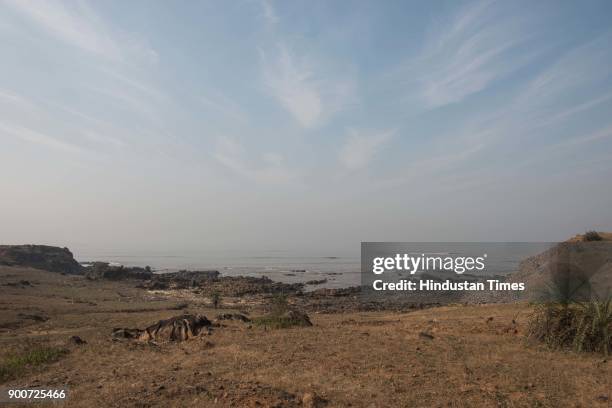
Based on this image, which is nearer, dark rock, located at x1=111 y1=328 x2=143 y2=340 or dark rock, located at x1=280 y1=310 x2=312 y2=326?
dark rock, located at x1=111 y1=328 x2=143 y2=340

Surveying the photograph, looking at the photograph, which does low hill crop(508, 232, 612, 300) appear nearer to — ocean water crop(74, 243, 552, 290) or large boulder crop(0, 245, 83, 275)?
ocean water crop(74, 243, 552, 290)

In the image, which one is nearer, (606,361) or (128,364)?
(606,361)

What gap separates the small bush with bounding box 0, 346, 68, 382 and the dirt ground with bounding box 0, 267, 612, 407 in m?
0.21

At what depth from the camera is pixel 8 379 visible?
8844mm

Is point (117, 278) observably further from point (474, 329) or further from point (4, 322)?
point (474, 329)

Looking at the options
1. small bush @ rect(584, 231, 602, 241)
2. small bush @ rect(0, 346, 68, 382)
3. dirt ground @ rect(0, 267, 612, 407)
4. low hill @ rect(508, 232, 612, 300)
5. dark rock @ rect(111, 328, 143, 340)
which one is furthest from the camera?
small bush @ rect(584, 231, 602, 241)

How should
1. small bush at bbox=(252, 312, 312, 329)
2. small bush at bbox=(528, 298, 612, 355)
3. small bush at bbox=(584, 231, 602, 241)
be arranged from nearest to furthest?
1. small bush at bbox=(528, 298, 612, 355)
2. small bush at bbox=(252, 312, 312, 329)
3. small bush at bbox=(584, 231, 602, 241)

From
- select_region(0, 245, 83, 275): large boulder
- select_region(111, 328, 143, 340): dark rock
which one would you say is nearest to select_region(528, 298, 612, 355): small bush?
select_region(111, 328, 143, 340): dark rock

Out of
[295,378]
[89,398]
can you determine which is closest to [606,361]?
[295,378]

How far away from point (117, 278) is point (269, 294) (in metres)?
19.9

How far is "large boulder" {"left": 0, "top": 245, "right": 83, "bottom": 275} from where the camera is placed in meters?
54.6

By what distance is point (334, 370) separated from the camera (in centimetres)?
838

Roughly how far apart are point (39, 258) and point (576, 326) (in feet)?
213

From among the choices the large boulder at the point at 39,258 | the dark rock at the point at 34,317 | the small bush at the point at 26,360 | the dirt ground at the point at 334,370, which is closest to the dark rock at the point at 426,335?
the dirt ground at the point at 334,370
